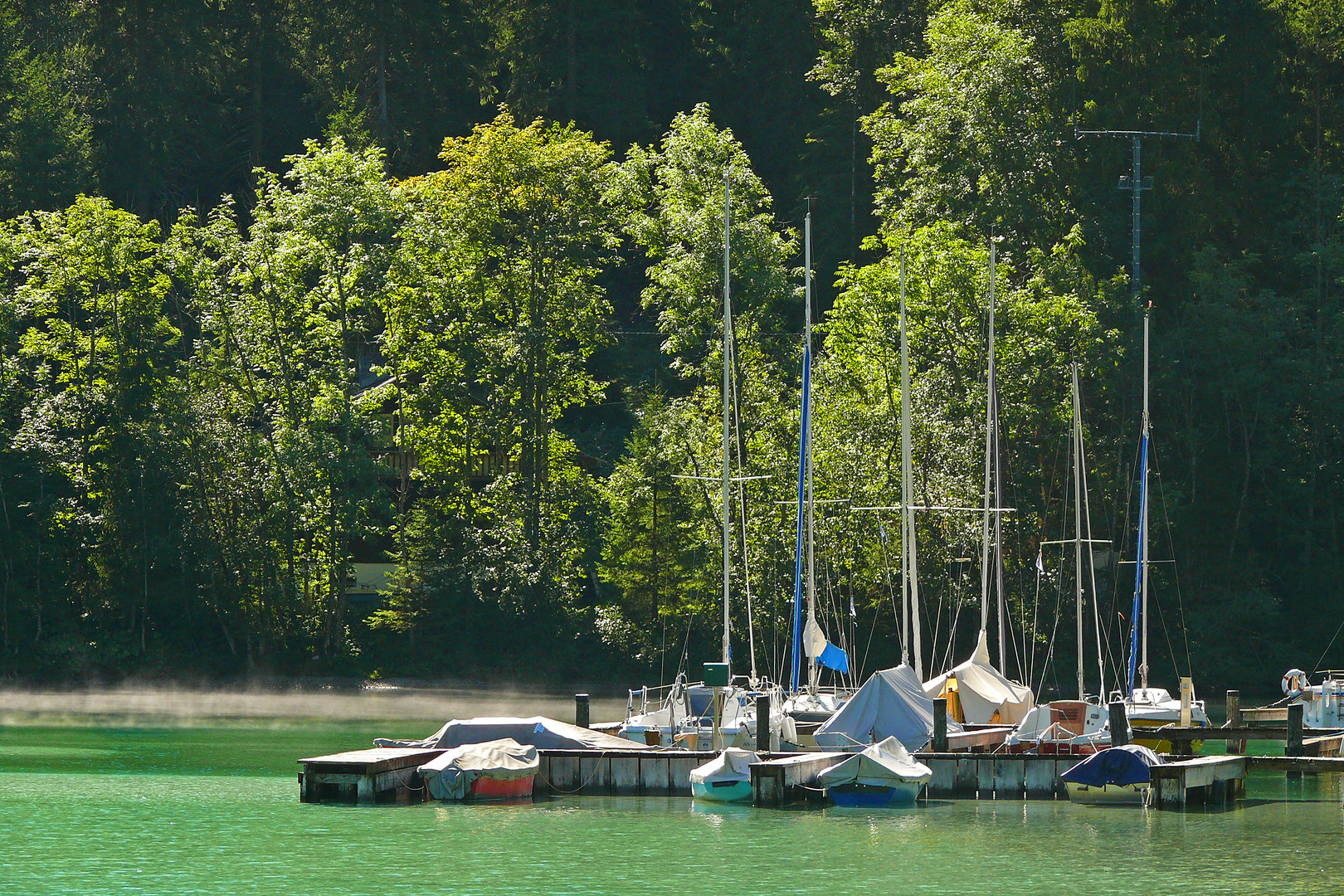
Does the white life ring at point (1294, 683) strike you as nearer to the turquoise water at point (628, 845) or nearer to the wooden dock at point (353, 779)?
the turquoise water at point (628, 845)

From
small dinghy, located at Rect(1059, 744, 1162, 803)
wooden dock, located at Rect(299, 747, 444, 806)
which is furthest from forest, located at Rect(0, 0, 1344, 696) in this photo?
wooden dock, located at Rect(299, 747, 444, 806)

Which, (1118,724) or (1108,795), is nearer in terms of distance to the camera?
(1118,724)

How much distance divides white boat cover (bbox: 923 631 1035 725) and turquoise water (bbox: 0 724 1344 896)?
17.3 ft

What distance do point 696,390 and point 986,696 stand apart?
24.9 m

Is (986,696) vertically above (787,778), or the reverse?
(986,696)

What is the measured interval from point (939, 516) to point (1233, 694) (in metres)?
19.1

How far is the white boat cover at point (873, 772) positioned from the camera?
1280 inches

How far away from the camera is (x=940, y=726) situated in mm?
33438

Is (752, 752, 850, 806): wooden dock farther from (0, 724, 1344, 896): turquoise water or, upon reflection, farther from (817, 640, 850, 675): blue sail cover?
(817, 640, 850, 675): blue sail cover

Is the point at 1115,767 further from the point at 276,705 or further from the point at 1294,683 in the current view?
the point at 276,705

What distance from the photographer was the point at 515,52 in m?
72.1

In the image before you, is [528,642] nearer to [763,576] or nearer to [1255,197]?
[763,576]

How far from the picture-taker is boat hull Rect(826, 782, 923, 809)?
32.7 meters

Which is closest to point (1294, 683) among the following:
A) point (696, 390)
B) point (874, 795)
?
point (874, 795)
